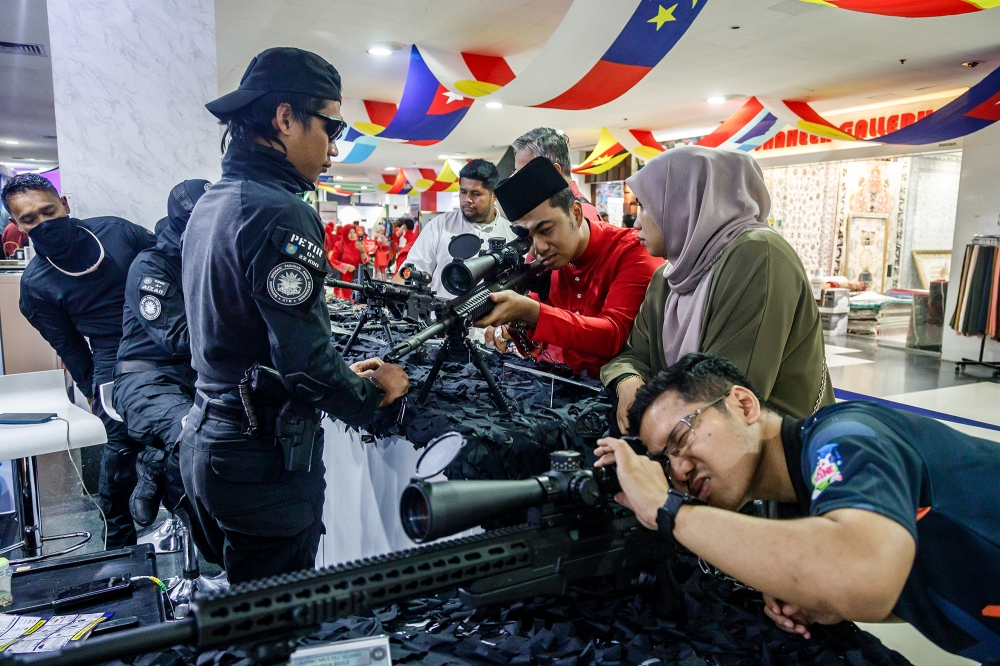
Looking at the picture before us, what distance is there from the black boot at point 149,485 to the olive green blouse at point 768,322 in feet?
7.26

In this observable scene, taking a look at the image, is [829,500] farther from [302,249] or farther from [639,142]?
[639,142]

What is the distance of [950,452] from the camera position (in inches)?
38.5

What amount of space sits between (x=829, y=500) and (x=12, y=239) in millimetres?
11061

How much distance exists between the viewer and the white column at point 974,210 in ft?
25.0

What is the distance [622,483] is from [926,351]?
31.3 ft

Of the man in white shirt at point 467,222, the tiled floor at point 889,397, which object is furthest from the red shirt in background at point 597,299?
the tiled floor at point 889,397

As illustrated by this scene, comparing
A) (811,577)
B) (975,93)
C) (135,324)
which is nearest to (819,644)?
(811,577)

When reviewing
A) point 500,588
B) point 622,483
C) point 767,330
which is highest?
point 767,330

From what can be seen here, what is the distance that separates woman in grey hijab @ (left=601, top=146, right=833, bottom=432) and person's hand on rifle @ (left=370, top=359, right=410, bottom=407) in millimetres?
556

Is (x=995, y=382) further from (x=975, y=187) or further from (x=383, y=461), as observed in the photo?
(x=383, y=461)

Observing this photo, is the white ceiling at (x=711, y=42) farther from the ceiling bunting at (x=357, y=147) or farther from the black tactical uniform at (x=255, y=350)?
the black tactical uniform at (x=255, y=350)

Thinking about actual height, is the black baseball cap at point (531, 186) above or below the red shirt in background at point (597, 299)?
above

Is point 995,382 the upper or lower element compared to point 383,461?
lower

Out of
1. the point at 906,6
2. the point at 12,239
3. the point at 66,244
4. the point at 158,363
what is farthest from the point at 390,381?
the point at 12,239
